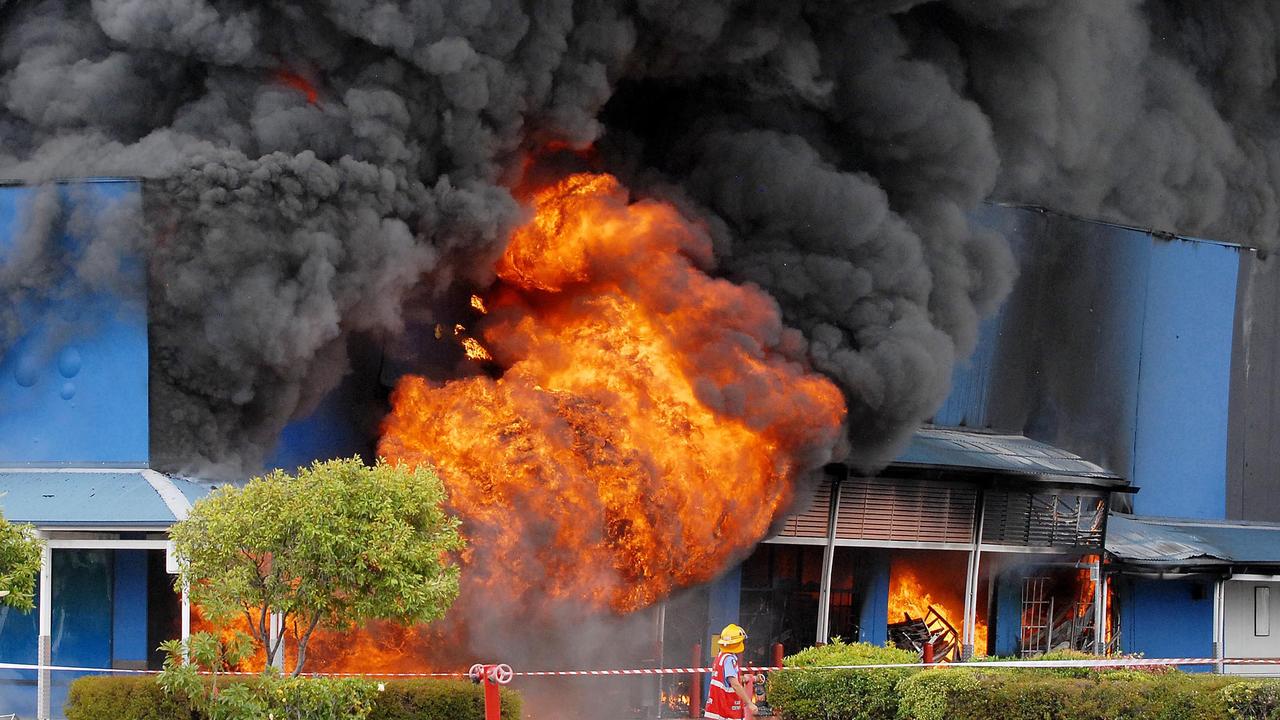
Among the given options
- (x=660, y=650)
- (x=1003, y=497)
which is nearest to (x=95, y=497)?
(x=660, y=650)

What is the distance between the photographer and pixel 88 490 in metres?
18.3

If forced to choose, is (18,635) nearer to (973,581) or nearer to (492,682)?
(492,682)

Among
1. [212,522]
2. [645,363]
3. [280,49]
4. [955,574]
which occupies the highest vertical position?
[280,49]

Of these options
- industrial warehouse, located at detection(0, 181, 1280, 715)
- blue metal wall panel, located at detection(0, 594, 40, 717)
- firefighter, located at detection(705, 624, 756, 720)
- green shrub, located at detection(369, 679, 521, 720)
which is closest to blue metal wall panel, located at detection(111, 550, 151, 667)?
industrial warehouse, located at detection(0, 181, 1280, 715)

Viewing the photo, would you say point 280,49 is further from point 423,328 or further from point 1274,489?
point 1274,489

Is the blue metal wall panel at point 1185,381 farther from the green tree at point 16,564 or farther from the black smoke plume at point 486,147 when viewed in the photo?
the green tree at point 16,564

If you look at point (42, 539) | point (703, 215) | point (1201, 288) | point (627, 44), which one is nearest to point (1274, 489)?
point (1201, 288)

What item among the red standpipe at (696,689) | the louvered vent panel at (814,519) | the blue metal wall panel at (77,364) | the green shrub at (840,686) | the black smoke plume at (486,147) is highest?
the black smoke plume at (486,147)

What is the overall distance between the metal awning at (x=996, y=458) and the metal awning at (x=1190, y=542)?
1.21 m

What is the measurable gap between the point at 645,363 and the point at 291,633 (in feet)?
22.0

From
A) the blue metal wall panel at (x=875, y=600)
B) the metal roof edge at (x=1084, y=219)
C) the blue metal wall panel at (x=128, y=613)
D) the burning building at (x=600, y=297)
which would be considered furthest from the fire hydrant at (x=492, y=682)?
the metal roof edge at (x=1084, y=219)

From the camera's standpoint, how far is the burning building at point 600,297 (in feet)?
62.8

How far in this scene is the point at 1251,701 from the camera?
17.9 m

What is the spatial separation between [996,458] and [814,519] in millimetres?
3523
